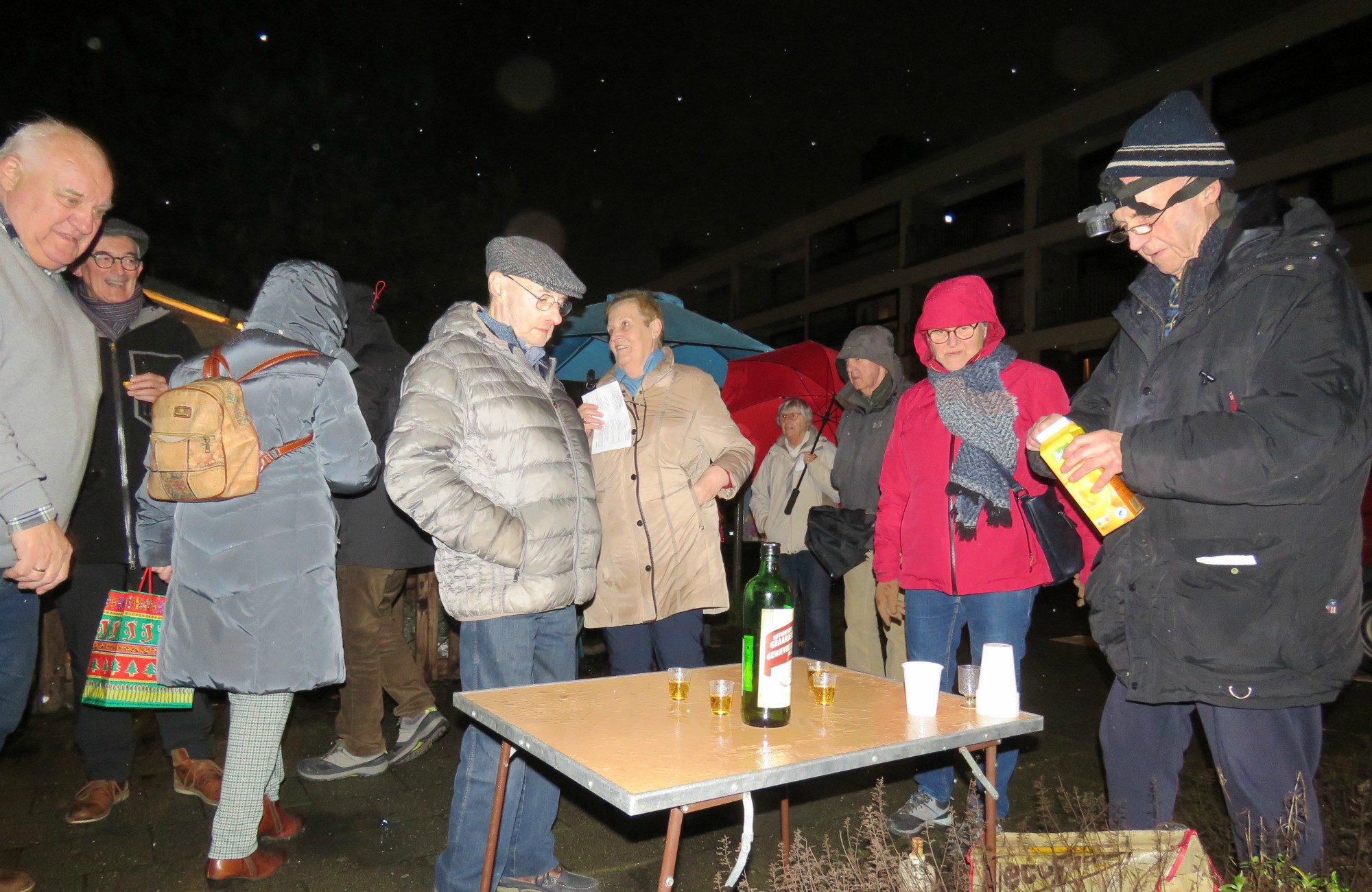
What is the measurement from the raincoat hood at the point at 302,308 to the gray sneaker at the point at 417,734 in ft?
7.17

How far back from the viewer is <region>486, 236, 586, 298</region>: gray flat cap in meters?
2.94

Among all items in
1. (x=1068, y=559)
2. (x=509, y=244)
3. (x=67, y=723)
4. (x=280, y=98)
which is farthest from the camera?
(x=280, y=98)

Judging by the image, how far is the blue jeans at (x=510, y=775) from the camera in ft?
9.25

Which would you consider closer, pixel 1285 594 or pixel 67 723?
pixel 1285 594

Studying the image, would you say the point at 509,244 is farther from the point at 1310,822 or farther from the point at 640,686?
the point at 1310,822

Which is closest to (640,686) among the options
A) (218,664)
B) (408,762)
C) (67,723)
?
(218,664)

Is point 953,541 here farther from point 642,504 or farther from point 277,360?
point 277,360

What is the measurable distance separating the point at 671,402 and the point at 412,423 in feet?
5.03

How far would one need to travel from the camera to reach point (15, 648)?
9.18 ft

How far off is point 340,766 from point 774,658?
3.14m

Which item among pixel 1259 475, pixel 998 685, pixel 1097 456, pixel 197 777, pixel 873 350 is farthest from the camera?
pixel 873 350

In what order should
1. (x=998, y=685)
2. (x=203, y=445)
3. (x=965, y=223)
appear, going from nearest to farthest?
1. (x=998, y=685)
2. (x=203, y=445)
3. (x=965, y=223)

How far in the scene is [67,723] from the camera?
521 cm

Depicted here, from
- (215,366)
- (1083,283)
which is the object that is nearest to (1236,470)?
(215,366)
